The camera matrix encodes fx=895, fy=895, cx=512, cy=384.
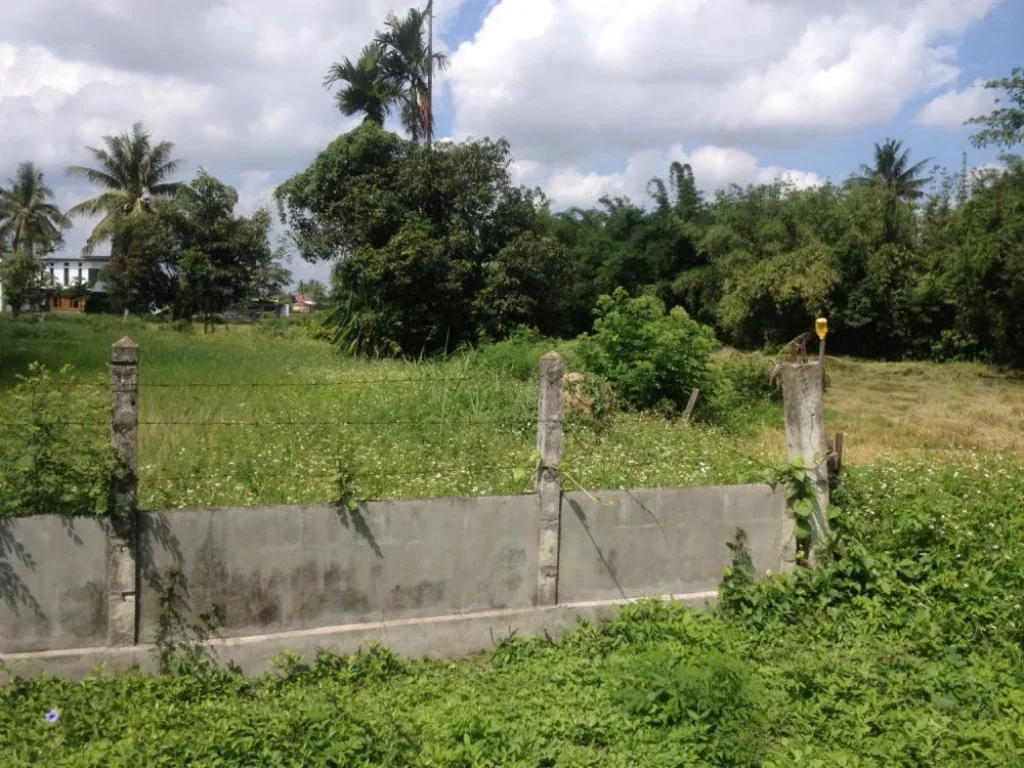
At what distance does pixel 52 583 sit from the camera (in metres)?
4.93

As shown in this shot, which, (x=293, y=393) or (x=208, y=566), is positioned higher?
(x=293, y=393)

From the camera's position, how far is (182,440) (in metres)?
7.75

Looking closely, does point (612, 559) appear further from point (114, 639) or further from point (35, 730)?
point (35, 730)

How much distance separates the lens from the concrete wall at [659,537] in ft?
19.8

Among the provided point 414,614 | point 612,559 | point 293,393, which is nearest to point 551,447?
point 612,559

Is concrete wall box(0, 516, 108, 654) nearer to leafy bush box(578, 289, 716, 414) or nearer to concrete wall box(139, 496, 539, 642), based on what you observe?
concrete wall box(139, 496, 539, 642)

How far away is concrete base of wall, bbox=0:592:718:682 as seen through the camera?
16.1 feet

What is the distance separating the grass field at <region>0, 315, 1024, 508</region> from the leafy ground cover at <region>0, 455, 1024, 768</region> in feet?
3.51

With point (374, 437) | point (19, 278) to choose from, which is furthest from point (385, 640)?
point (19, 278)

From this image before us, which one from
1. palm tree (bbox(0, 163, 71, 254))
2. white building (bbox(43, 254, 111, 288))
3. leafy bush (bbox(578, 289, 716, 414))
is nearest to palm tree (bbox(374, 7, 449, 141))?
leafy bush (bbox(578, 289, 716, 414))

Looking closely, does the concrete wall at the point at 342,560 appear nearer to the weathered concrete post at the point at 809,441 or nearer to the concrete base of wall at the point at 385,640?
the concrete base of wall at the point at 385,640

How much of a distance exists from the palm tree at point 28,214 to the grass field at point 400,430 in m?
31.1

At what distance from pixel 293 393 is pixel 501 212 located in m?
11.9

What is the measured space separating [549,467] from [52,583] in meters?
3.00
